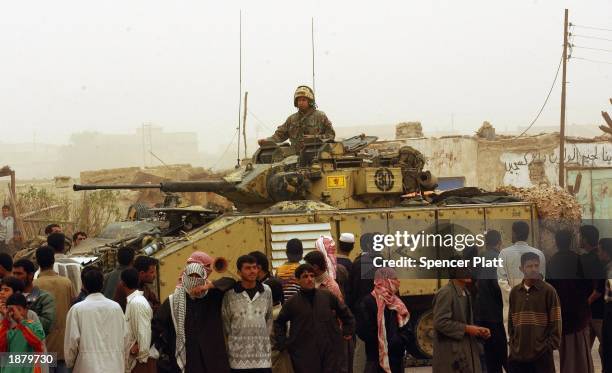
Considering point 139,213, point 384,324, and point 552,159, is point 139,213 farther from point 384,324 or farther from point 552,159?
point 552,159

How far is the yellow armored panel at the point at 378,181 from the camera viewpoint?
15.5 metres

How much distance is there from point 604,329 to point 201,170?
32451 millimetres

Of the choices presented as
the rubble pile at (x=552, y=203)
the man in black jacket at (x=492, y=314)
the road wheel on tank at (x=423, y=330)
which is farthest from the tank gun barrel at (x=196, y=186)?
the man in black jacket at (x=492, y=314)

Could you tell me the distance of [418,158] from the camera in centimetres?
1634

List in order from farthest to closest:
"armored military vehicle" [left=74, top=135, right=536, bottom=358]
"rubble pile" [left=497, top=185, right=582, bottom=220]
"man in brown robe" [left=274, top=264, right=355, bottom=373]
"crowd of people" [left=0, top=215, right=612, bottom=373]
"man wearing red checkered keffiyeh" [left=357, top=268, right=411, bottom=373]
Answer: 1. "rubble pile" [left=497, top=185, right=582, bottom=220]
2. "armored military vehicle" [left=74, top=135, right=536, bottom=358]
3. "man wearing red checkered keffiyeh" [left=357, top=268, right=411, bottom=373]
4. "man in brown robe" [left=274, top=264, right=355, bottom=373]
5. "crowd of people" [left=0, top=215, right=612, bottom=373]

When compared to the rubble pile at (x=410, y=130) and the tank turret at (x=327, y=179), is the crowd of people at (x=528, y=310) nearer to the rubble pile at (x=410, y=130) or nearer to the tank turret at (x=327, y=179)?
the tank turret at (x=327, y=179)

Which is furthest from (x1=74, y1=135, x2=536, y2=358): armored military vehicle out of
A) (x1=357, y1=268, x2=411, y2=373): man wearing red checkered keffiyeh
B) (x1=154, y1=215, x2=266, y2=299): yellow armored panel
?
(x1=357, y1=268, x2=411, y2=373): man wearing red checkered keffiyeh

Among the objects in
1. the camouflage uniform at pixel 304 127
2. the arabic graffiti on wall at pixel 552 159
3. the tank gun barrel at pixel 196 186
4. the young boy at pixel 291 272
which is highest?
the camouflage uniform at pixel 304 127

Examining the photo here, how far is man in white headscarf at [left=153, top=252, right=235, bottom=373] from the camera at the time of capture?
8.53 meters

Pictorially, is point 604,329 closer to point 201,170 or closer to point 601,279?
point 601,279

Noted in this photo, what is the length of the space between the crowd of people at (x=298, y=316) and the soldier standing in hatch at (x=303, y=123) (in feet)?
19.0

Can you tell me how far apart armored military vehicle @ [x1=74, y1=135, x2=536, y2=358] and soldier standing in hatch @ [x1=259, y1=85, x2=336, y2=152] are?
1.03 feet

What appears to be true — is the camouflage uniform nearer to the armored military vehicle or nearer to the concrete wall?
the armored military vehicle

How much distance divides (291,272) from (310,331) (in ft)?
3.84
